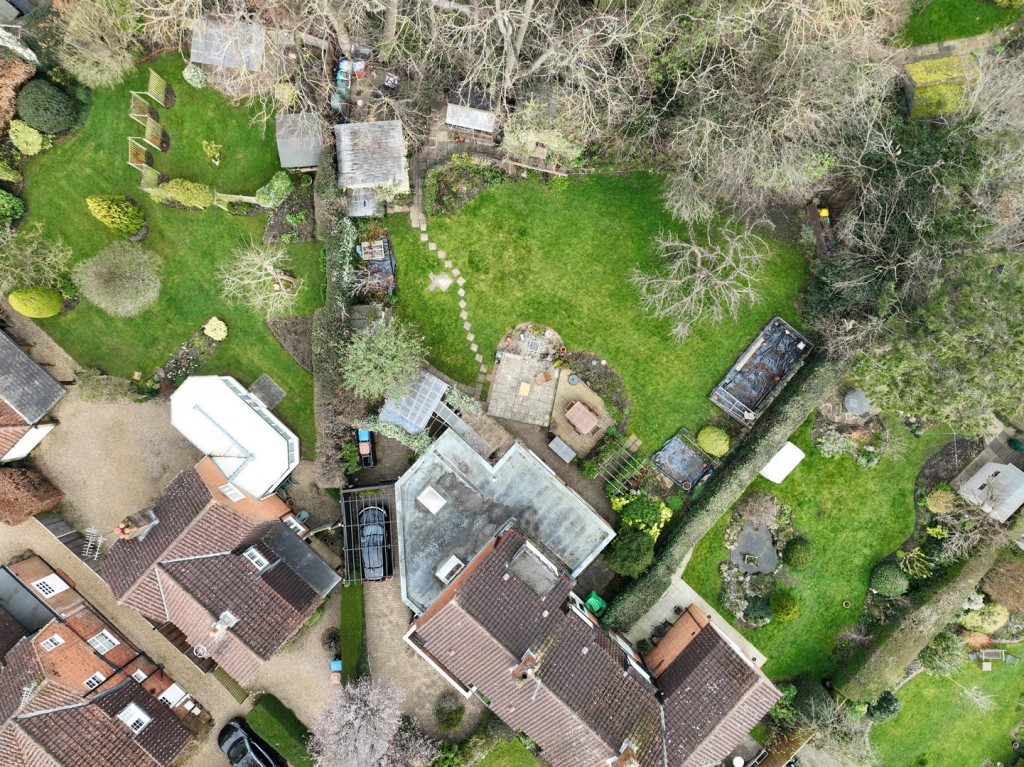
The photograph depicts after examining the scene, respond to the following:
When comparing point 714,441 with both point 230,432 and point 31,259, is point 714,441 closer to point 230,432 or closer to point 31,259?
point 230,432

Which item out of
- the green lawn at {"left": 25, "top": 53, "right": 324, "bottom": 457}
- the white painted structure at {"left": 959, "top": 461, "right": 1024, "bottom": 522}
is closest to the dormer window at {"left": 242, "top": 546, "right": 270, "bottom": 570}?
the green lawn at {"left": 25, "top": 53, "right": 324, "bottom": 457}

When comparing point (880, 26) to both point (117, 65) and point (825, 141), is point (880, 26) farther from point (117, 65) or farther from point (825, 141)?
point (117, 65)

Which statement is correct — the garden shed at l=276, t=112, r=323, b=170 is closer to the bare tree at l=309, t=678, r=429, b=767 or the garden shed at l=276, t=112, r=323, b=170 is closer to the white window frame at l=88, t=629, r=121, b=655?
the white window frame at l=88, t=629, r=121, b=655

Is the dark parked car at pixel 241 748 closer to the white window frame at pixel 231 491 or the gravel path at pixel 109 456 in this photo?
the gravel path at pixel 109 456

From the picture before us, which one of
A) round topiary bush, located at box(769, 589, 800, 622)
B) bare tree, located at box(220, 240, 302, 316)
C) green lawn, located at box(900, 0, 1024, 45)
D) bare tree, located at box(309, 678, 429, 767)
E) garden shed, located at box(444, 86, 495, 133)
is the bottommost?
bare tree, located at box(309, 678, 429, 767)

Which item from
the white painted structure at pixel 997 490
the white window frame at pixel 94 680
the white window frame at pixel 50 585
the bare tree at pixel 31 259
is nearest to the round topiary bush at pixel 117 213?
the bare tree at pixel 31 259

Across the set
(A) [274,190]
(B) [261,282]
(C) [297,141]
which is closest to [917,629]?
(B) [261,282]
